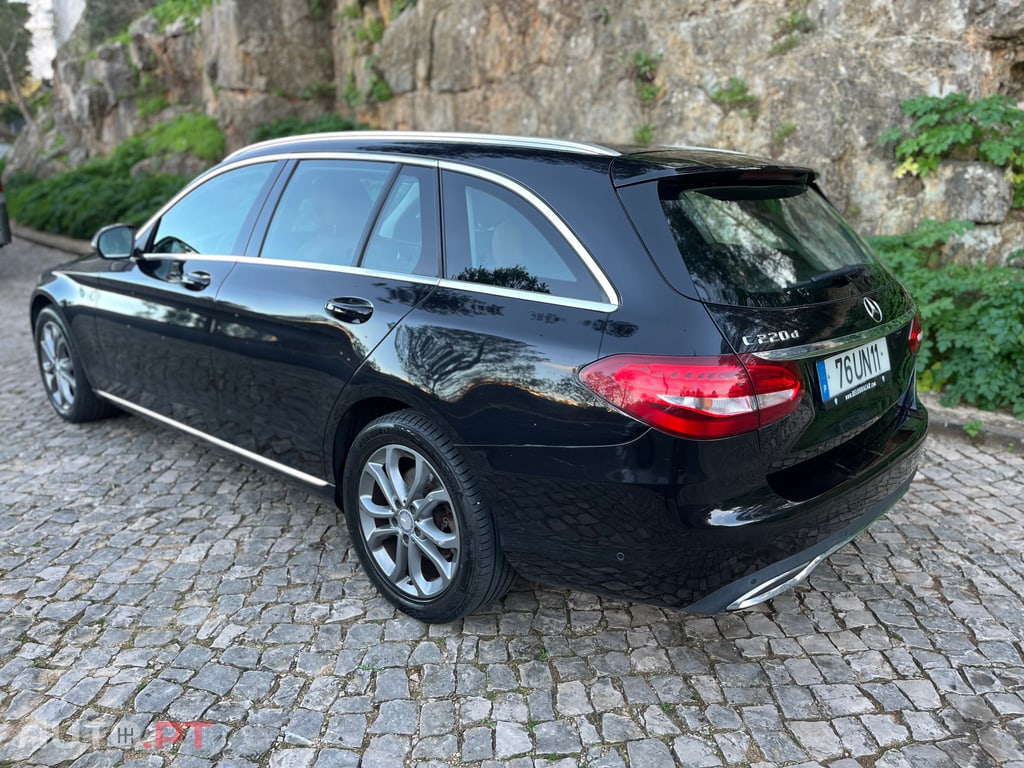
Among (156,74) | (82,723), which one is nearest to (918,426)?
(82,723)

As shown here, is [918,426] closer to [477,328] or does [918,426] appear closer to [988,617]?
[988,617]

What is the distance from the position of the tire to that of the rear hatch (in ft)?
3.14

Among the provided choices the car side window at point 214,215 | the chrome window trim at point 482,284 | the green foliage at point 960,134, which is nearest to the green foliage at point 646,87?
the green foliage at point 960,134

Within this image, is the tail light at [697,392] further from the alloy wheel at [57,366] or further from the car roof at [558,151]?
the alloy wheel at [57,366]

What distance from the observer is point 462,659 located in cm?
278

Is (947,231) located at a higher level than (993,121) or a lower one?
lower

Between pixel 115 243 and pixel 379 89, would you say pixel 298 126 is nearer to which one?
pixel 379 89

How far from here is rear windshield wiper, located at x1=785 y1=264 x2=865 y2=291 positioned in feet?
8.38

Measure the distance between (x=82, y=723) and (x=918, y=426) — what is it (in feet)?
10.1

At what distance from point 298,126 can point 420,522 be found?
12.3 meters

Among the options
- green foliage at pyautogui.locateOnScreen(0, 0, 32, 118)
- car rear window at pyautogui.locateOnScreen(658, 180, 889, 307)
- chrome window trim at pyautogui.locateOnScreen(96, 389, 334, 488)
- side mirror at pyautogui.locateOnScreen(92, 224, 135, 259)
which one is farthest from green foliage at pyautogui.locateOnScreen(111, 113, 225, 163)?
car rear window at pyautogui.locateOnScreen(658, 180, 889, 307)

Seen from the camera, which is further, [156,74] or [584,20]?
[156,74]

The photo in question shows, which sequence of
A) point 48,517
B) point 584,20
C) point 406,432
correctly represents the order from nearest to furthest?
point 406,432 < point 48,517 < point 584,20

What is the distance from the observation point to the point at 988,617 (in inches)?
120
